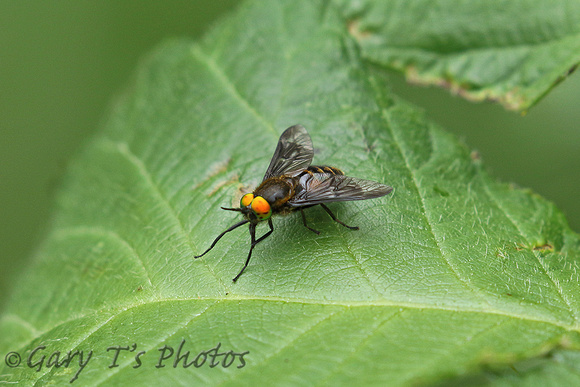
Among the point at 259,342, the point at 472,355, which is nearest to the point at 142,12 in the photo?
the point at 259,342

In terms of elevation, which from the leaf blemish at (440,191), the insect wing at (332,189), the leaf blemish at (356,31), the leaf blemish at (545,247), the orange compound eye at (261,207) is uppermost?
the leaf blemish at (356,31)

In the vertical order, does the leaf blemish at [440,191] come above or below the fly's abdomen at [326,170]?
below

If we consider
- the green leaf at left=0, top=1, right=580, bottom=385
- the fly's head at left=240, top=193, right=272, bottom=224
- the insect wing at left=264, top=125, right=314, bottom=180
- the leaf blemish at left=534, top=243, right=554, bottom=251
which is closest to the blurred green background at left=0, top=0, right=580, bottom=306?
the green leaf at left=0, top=1, right=580, bottom=385

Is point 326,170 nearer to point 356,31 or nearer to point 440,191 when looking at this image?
point 440,191

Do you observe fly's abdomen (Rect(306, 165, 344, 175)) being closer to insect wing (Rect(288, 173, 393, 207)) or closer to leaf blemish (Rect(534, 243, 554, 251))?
insect wing (Rect(288, 173, 393, 207))

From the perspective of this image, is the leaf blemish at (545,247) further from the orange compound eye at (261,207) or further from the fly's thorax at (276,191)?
the orange compound eye at (261,207)

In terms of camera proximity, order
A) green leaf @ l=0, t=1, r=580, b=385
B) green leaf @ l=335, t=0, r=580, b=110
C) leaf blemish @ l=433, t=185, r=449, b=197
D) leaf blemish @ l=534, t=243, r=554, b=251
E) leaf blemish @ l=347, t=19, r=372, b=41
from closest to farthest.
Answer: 1. green leaf @ l=0, t=1, r=580, b=385
2. leaf blemish @ l=534, t=243, r=554, b=251
3. leaf blemish @ l=433, t=185, r=449, b=197
4. green leaf @ l=335, t=0, r=580, b=110
5. leaf blemish @ l=347, t=19, r=372, b=41

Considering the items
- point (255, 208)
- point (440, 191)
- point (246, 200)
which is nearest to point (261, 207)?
point (255, 208)

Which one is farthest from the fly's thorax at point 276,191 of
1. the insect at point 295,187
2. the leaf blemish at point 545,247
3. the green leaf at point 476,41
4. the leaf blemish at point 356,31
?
the leaf blemish at point 545,247
